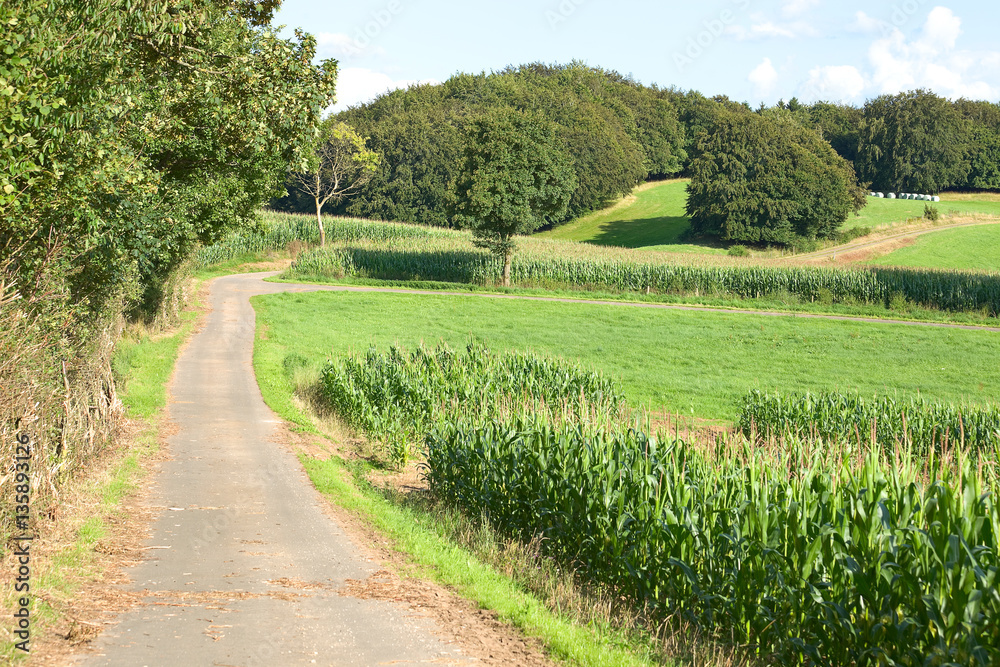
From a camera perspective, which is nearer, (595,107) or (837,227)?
(837,227)

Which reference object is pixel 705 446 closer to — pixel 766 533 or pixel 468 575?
pixel 766 533

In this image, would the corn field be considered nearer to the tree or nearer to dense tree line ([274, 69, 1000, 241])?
the tree

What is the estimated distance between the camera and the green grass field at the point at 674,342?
2405 centimetres

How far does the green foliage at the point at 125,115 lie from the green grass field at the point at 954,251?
58.3m

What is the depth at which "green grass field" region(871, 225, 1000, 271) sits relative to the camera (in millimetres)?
64375

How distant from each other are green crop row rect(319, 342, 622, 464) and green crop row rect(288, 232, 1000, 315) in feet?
90.5

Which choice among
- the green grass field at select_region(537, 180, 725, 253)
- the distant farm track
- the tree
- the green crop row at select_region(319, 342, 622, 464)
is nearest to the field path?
the tree

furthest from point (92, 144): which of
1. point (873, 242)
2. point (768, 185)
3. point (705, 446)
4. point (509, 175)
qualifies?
point (768, 185)

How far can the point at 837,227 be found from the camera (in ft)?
265

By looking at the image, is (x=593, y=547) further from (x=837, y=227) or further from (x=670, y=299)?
(x=837, y=227)


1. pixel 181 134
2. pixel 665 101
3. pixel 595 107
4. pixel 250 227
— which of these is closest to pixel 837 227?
pixel 595 107

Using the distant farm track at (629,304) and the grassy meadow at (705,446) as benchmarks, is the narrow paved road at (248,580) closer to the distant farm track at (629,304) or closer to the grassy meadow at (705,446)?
the grassy meadow at (705,446)

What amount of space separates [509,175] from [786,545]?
125 ft

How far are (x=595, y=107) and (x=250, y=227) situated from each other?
8781 centimetres
